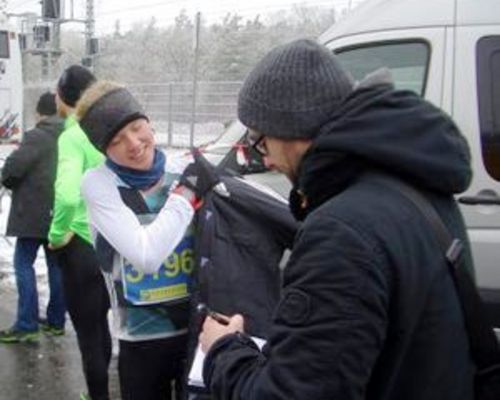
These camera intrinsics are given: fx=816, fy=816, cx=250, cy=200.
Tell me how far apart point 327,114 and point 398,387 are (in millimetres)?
530

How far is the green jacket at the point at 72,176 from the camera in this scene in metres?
4.25

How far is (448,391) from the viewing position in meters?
1.49

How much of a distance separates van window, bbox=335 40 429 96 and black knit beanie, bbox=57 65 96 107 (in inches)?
54.5

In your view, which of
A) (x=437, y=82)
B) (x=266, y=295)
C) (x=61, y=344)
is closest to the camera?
(x=266, y=295)

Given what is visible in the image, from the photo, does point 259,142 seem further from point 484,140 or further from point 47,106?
point 47,106

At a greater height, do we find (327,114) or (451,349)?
(327,114)

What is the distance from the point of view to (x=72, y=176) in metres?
4.24

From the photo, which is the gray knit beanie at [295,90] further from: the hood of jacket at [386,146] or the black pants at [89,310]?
the black pants at [89,310]

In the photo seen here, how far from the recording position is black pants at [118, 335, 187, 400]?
107 inches

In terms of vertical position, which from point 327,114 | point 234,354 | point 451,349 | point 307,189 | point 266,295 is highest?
point 327,114

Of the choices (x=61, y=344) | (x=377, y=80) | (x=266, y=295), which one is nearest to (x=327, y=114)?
(x=377, y=80)

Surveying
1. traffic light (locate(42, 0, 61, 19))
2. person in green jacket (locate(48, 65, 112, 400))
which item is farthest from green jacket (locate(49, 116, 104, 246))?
traffic light (locate(42, 0, 61, 19))

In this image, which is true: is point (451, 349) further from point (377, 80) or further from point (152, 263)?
point (152, 263)

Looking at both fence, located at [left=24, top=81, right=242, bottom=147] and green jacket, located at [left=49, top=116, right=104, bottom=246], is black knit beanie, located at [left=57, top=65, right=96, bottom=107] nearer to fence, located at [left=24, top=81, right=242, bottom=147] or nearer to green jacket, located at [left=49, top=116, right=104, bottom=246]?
green jacket, located at [left=49, top=116, right=104, bottom=246]
